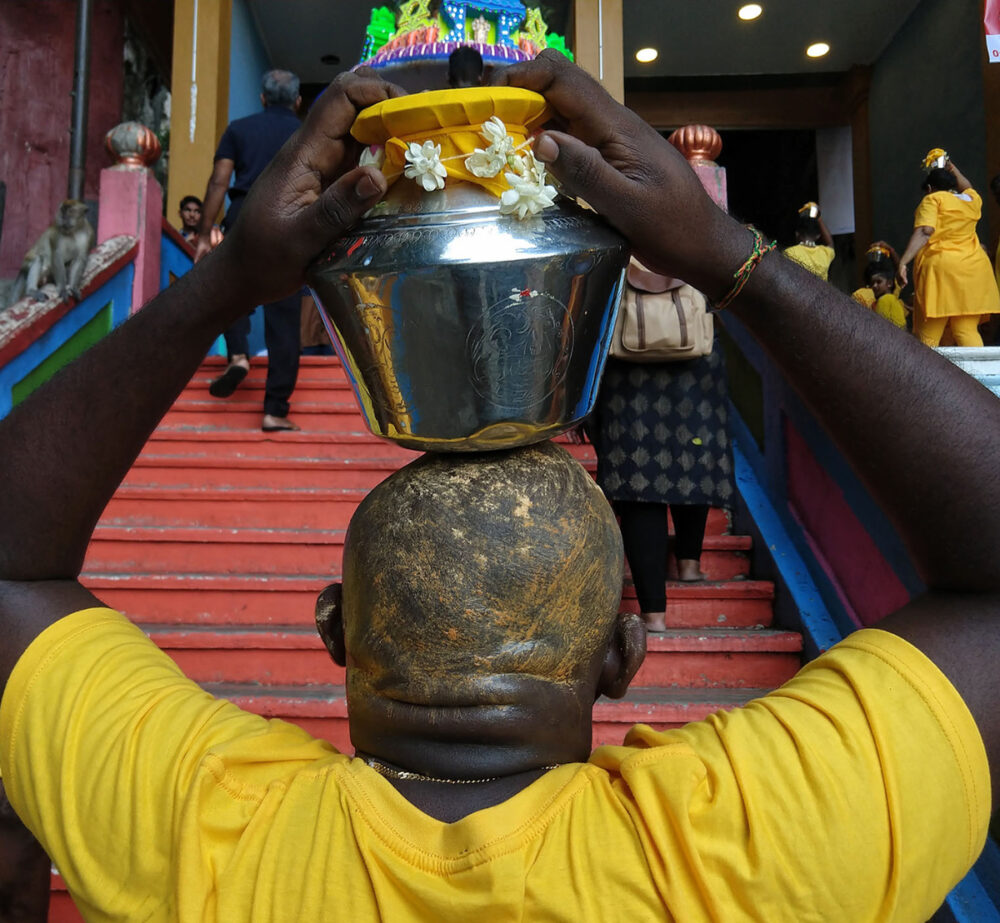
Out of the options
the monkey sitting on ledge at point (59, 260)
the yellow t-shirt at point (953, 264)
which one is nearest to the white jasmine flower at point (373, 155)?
the monkey sitting on ledge at point (59, 260)

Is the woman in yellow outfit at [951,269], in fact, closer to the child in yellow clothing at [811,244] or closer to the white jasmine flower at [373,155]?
the child in yellow clothing at [811,244]

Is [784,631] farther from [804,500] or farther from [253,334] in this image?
[253,334]

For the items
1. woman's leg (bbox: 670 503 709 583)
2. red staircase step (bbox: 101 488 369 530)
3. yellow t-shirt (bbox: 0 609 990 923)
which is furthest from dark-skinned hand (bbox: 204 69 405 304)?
red staircase step (bbox: 101 488 369 530)

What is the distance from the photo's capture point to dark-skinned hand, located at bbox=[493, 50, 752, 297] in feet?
2.75

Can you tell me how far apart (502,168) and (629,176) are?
5.3 inches

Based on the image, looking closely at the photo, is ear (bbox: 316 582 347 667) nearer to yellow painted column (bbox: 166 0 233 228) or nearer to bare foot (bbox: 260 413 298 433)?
bare foot (bbox: 260 413 298 433)

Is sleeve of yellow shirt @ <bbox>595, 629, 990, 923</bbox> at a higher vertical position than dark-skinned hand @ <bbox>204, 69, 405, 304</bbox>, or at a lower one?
lower

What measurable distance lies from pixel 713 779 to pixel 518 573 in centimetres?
26

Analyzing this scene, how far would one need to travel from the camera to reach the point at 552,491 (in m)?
0.93

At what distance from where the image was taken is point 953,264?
19.5 feet

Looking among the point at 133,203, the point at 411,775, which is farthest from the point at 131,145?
the point at 411,775

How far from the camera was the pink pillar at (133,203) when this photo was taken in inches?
215

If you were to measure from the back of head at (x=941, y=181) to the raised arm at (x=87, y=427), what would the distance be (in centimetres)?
644

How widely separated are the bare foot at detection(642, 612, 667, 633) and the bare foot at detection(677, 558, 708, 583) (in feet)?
1.15
